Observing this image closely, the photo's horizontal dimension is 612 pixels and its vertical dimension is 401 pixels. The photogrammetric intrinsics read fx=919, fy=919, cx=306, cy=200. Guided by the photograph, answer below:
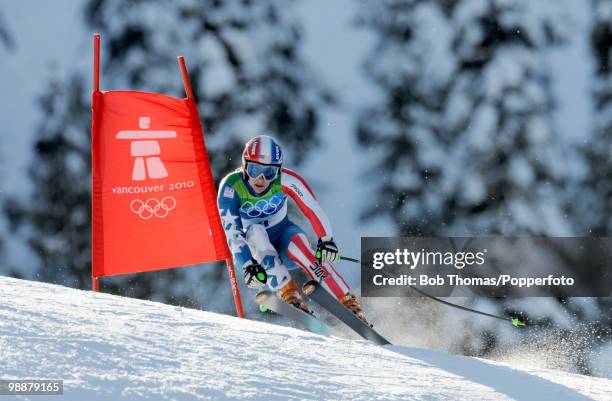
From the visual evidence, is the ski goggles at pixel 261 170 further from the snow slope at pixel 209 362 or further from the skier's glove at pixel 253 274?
the snow slope at pixel 209 362

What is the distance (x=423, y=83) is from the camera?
35.4ft

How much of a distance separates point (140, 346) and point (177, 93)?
7802 mm

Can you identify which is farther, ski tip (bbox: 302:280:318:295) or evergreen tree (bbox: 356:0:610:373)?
evergreen tree (bbox: 356:0:610:373)

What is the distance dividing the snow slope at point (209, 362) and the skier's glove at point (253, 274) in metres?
0.43

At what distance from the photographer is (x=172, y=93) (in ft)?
34.6

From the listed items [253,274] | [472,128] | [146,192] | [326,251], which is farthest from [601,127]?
[253,274]

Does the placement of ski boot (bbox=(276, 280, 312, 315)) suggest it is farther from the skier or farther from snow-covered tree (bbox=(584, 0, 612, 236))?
snow-covered tree (bbox=(584, 0, 612, 236))

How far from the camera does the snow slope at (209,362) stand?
2713mm

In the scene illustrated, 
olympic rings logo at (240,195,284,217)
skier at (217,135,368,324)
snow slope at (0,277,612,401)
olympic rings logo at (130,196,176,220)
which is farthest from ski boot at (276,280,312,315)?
olympic rings logo at (130,196,176,220)

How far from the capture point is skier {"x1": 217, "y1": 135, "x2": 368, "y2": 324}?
14.4 ft

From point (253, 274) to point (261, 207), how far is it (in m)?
0.36

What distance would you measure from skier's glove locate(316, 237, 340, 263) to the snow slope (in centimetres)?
69

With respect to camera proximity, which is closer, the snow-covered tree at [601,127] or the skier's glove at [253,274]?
the skier's glove at [253,274]

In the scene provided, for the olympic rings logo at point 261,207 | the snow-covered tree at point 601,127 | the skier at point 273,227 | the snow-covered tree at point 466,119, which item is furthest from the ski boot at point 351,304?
the snow-covered tree at point 601,127
